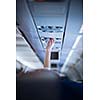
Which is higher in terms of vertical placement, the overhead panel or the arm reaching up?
the overhead panel

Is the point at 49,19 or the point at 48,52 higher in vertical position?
the point at 49,19

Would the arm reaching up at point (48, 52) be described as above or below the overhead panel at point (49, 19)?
below

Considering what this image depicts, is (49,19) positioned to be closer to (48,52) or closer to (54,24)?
(54,24)

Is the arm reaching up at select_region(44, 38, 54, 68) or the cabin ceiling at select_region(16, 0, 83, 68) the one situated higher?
the cabin ceiling at select_region(16, 0, 83, 68)

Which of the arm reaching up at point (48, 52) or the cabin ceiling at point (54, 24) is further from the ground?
the cabin ceiling at point (54, 24)

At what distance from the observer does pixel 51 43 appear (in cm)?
193

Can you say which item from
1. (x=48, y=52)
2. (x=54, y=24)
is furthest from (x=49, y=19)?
(x=48, y=52)
